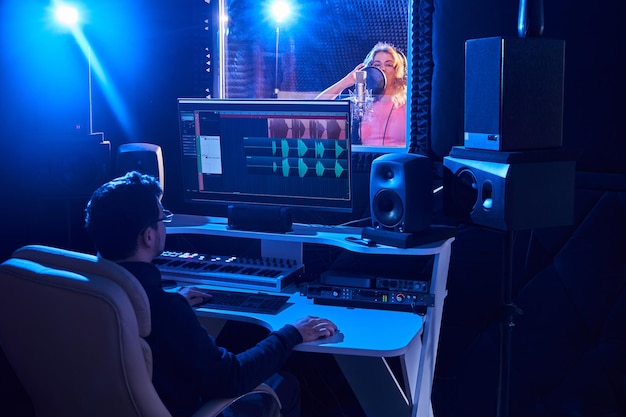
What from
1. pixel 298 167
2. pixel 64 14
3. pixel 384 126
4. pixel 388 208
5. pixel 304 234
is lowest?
pixel 304 234

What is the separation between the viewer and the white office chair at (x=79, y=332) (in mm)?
1540

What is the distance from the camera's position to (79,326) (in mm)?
1566

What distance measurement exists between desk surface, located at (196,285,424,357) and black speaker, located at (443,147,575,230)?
0.41 m

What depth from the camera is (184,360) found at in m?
1.73

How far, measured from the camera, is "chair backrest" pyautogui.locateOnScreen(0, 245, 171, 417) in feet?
5.05

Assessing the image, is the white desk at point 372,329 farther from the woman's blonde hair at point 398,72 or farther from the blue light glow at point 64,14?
the blue light glow at point 64,14

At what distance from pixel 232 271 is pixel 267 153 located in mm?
465

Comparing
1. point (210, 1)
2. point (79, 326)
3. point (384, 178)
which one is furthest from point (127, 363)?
point (210, 1)

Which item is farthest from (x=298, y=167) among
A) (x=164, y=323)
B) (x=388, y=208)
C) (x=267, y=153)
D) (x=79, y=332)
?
(x=79, y=332)

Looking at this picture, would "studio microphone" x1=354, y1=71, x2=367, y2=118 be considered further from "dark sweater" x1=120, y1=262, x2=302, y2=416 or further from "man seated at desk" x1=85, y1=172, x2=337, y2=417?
"dark sweater" x1=120, y1=262, x2=302, y2=416

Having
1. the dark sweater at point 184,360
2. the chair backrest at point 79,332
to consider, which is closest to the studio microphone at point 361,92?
the dark sweater at point 184,360

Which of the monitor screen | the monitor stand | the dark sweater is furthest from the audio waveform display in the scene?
the dark sweater

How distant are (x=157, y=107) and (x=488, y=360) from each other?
1799 mm

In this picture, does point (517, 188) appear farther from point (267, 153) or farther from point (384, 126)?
point (267, 153)
